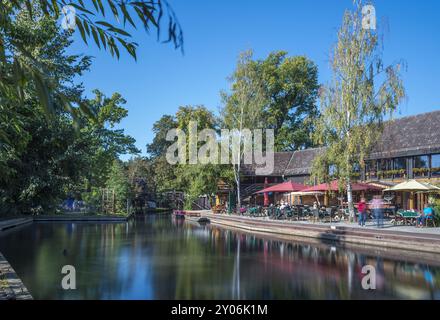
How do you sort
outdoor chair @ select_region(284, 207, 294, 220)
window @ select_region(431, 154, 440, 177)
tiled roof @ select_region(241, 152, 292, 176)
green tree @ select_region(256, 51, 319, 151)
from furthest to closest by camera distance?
green tree @ select_region(256, 51, 319, 151) < tiled roof @ select_region(241, 152, 292, 176) < window @ select_region(431, 154, 440, 177) < outdoor chair @ select_region(284, 207, 294, 220)

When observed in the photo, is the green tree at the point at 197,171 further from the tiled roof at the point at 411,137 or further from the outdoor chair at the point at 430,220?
the outdoor chair at the point at 430,220

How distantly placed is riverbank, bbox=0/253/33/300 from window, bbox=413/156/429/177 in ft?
77.5

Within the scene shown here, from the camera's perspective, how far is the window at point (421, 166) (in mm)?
24914

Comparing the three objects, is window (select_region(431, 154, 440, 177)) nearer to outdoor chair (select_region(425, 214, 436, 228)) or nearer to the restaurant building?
the restaurant building

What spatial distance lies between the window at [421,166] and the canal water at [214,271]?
12634mm

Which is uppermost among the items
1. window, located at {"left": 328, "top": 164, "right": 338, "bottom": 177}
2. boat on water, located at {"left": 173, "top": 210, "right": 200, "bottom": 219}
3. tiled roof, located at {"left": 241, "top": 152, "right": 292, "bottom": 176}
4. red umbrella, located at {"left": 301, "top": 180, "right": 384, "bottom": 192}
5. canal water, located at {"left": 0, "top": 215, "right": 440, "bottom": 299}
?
tiled roof, located at {"left": 241, "top": 152, "right": 292, "bottom": 176}

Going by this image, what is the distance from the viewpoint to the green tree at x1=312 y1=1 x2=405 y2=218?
69.2 feet

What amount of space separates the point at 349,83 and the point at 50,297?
60.9ft

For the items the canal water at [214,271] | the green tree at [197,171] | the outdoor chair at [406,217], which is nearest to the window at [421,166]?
the outdoor chair at [406,217]

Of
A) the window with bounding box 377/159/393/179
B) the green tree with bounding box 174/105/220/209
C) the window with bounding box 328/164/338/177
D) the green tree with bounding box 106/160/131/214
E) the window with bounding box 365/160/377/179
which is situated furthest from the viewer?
the green tree with bounding box 106/160/131/214

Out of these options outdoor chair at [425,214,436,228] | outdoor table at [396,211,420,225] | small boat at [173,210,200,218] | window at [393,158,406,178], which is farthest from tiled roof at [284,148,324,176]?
outdoor chair at [425,214,436,228]
